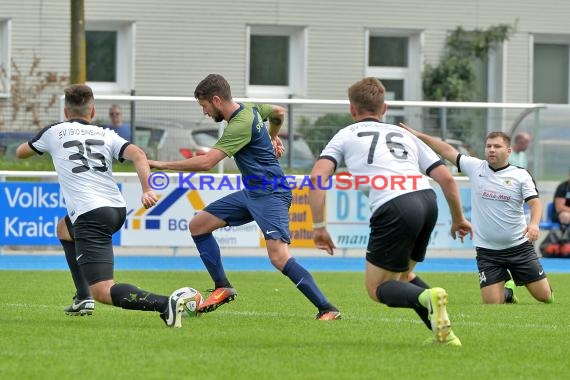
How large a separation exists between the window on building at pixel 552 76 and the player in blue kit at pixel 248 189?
77.7ft

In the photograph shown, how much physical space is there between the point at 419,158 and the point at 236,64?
22292 mm

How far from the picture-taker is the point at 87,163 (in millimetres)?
9766

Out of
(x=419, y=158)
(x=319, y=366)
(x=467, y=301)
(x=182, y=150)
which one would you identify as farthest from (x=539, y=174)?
(x=319, y=366)

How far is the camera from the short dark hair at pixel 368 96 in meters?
8.82

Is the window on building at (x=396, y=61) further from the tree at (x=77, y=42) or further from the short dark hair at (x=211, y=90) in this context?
the short dark hair at (x=211, y=90)

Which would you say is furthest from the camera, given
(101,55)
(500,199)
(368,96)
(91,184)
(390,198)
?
(101,55)

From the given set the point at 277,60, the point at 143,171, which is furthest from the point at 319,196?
the point at 277,60

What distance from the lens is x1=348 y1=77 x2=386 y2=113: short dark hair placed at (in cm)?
882

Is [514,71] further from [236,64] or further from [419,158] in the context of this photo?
[419,158]

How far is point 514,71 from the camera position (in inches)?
1294

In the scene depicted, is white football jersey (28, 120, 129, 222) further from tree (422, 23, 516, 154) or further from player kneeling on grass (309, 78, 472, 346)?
tree (422, 23, 516, 154)

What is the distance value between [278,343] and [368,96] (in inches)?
67.7

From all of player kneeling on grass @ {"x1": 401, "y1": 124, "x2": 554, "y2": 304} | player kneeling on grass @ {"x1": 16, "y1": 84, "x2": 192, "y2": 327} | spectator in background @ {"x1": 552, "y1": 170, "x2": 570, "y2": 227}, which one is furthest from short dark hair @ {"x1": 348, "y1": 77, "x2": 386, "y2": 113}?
spectator in background @ {"x1": 552, "y1": 170, "x2": 570, "y2": 227}

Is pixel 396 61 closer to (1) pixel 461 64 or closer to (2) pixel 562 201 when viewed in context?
(1) pixel 461 64
